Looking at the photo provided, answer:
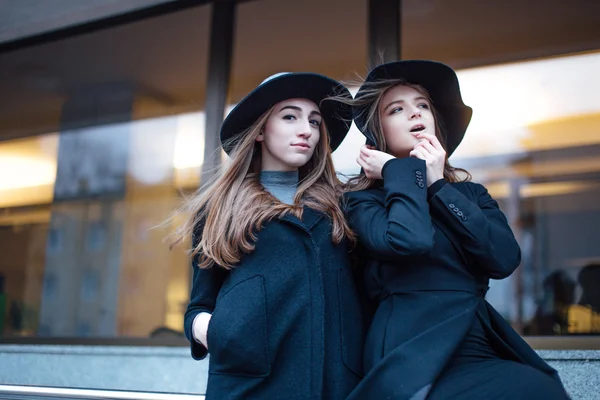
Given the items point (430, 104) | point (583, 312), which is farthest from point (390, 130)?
point (583, 312)

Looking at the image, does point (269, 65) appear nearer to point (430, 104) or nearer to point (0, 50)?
point (0, 50)

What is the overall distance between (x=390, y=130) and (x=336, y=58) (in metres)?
3.82

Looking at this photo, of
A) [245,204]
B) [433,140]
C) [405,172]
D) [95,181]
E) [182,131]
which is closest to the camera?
[405,172]

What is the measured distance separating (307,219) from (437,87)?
2.23 feet

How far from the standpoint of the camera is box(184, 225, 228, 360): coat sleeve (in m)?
2.08

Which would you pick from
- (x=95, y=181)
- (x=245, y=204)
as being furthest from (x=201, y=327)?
(x=95, y=181)

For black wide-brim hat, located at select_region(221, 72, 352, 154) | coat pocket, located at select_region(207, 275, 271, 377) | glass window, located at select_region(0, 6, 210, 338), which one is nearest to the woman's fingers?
black wide-brim hat, located at select_region(221, 72, 352, 154)

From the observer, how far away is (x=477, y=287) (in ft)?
6.11

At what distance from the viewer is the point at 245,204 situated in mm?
2092

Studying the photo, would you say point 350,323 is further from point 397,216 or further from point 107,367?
point 107,367

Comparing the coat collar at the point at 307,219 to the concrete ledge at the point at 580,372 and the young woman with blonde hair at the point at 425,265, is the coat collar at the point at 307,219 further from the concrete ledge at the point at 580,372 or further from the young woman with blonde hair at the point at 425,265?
the concrete ledge at the point at 580,372

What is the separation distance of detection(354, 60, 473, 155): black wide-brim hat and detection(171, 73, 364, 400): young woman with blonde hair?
17 centimetres

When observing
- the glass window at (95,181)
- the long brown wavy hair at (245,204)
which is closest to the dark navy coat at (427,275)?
the long brown wavy hair at (245,204)

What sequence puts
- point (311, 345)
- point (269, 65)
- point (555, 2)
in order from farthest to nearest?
point (269, 65), point (555, 2), point (311, 345)
